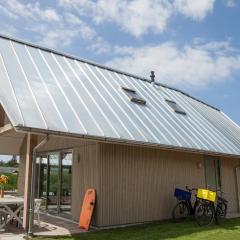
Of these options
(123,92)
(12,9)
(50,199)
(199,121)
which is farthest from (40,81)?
(199,121)

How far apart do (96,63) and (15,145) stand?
471 centimetres

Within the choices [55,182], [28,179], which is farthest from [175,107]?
[28,179]

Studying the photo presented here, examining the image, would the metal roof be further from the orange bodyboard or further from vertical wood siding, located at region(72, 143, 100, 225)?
the orange bodyboard

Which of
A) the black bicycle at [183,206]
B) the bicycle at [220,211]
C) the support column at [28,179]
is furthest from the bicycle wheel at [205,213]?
the support column at [28,179]

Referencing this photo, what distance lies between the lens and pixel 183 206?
11656 millimetres

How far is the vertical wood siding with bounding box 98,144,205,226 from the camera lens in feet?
32.5

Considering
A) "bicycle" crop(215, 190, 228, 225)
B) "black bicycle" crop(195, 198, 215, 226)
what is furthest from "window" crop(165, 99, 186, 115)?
"black bicycle" crop(195, 198, 215, 226)

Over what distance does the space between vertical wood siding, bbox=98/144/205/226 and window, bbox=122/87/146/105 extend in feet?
6.49

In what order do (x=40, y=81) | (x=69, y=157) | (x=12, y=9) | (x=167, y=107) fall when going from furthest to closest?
(x=167, y=107), (x=69, y=157), (x=40, y=81), (x=12, y=9)

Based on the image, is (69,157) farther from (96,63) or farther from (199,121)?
(199,121)

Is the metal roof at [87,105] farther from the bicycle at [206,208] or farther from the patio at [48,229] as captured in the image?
the patio at [48,229]

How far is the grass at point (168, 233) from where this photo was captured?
8352 mm

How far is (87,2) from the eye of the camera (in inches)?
361

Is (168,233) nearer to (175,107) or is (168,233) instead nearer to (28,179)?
(28,179)
